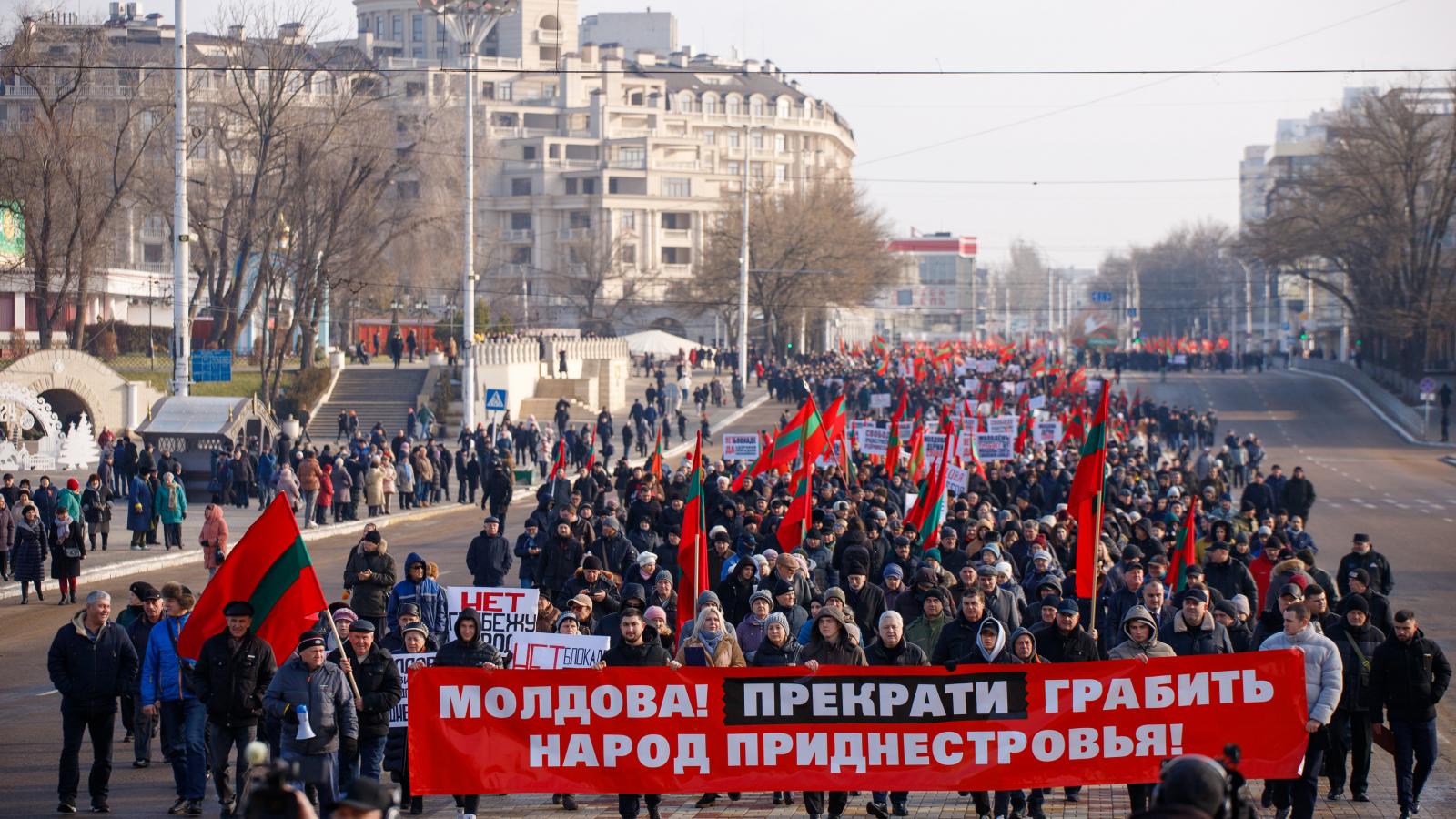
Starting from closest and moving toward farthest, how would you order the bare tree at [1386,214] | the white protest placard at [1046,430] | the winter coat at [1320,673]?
the winter coat at [1320,673] < the white protest placard at [1046,430] < the bare tree at [1386,214]

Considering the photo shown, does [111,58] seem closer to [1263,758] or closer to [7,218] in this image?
[7,218]

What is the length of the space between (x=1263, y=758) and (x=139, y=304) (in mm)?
71337

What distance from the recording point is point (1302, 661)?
9.28 metres

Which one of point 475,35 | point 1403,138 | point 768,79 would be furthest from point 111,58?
point 768,79

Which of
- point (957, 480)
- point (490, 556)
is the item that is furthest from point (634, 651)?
point (957, 480)

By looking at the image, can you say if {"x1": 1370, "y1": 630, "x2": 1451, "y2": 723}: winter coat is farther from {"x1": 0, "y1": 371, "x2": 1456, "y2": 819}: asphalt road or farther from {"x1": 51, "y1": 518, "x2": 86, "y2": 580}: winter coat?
{"x1": 51, "y1": 518, "x2": 86, "y2": 580}: winter coat

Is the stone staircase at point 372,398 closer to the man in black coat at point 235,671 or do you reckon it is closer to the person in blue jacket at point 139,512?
the person in blue jacket at point 139,512

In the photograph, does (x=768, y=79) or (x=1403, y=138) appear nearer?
(x=1403, y=138)

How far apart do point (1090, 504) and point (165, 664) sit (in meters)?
6.36

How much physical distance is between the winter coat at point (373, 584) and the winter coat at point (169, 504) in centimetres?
1301

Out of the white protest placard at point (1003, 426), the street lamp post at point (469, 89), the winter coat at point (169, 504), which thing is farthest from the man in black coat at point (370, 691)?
the street lamp post at point (469, 89)

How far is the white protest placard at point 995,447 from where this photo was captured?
30.1m

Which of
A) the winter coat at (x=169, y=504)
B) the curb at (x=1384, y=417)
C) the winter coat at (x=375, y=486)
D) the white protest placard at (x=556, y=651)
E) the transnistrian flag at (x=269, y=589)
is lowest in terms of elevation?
the curb at (x=1384, y=417)

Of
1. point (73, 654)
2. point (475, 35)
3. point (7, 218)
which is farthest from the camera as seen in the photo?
point (7, 218)
